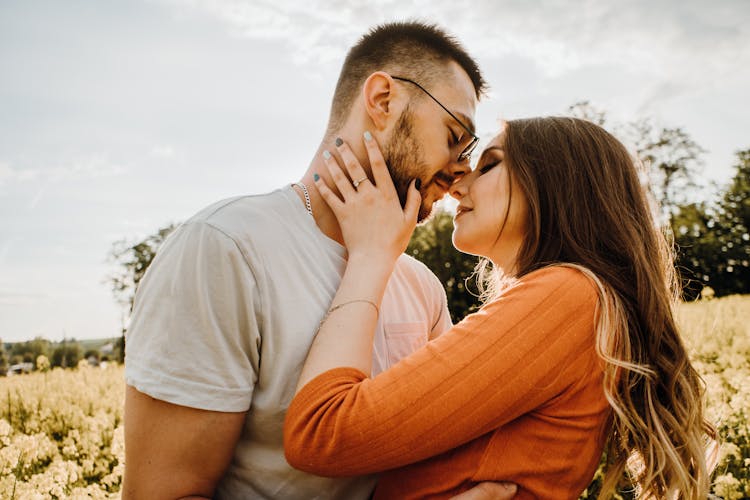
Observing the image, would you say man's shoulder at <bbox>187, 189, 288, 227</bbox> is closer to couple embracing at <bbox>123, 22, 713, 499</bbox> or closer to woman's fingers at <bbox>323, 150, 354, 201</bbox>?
couple embracing at <bbox>123, 22, 713, 499</bbox>

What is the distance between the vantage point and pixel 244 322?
195 cm

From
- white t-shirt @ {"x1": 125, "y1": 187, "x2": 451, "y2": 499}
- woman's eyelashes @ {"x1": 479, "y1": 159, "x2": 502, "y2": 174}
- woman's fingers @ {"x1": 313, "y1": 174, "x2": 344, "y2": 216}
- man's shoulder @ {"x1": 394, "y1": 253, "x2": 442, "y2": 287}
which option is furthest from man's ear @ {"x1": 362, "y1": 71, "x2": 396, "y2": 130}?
man's shoulder @ {"x1": 394, "y1": 253, "x2": 442, "y2": 287}

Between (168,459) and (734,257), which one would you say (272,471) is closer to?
(168,459)

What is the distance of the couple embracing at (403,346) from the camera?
5.70ft

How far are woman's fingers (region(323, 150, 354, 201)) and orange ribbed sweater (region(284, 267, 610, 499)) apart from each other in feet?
3.03

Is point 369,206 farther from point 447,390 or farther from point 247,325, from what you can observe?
point 447,390

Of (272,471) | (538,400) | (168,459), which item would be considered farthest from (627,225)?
(168,459)

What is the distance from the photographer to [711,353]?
6.69m

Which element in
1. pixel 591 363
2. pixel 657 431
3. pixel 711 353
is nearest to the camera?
pixel 591 363

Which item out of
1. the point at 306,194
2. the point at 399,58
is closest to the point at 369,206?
the point at 306,194

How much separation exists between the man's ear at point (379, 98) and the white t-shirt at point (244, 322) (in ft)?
2.13

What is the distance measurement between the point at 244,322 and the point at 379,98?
1.38 meters

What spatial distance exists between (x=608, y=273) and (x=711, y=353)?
232 inches

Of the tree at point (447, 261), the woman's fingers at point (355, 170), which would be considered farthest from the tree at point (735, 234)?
the woman's fingers at point (355, 170)
